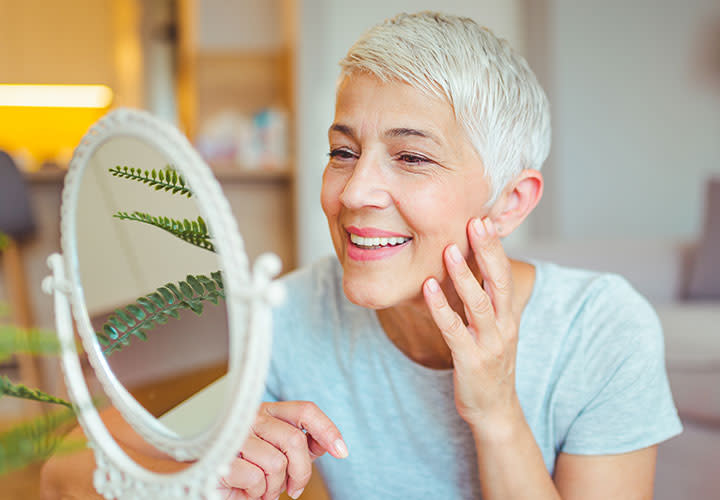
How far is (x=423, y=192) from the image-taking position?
2.78 ft

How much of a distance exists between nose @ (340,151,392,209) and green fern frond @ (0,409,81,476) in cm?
45

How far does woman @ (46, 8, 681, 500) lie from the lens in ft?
2.67

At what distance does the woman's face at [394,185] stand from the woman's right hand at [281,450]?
0.65 feet

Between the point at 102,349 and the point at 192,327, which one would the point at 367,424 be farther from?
the point at 102,349

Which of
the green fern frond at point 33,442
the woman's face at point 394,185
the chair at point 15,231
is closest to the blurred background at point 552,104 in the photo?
the chair at point 15,231

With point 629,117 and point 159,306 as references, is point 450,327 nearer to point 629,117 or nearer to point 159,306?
point 159,306

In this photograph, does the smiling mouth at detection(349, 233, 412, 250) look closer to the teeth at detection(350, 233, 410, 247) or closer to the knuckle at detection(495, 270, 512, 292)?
the teeth at detection(350, 233, 410, 247)

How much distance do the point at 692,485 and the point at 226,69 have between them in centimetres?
294

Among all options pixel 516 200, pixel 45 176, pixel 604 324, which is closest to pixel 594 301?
pixel 604 324

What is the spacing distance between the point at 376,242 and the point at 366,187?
86 mm

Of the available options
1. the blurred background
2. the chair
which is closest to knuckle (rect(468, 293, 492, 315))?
the chair

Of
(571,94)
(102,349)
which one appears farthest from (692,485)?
(571,94)

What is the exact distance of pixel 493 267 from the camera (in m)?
0.84

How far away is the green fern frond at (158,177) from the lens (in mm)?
507
